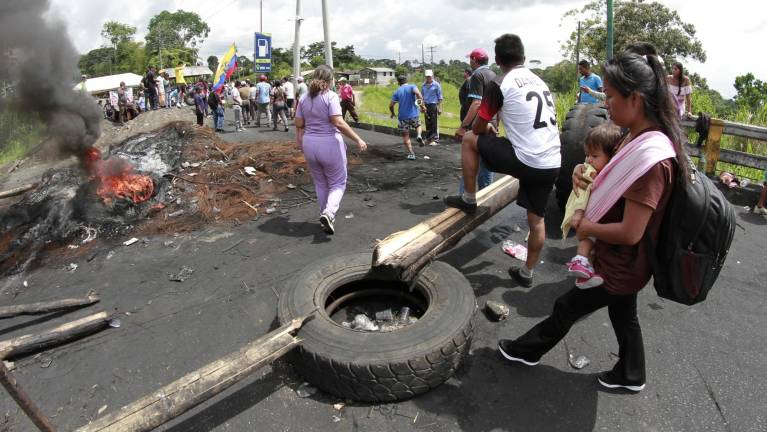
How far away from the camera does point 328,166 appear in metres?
5.37

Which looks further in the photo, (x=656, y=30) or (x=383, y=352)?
(x=656, y=30)

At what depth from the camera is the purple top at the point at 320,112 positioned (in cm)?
512

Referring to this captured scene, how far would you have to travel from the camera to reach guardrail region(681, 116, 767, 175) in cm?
638

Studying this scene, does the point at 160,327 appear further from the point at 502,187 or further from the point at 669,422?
the point at 669,422

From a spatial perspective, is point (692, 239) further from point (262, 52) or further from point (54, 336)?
point (262, 52)

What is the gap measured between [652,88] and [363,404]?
2439mm

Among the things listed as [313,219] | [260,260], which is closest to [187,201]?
[313,219]

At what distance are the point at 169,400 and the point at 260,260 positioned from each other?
9.00 feet

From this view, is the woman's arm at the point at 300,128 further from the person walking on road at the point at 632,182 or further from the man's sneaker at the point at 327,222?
the person walking on road at the point at 632,182

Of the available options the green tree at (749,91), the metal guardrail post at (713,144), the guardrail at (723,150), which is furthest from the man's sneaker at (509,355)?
the green tree at (749,91)

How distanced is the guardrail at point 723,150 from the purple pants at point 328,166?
207 inches

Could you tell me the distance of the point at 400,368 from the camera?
262 centimetres

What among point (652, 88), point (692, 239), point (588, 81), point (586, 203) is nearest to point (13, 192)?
point (586, 203)

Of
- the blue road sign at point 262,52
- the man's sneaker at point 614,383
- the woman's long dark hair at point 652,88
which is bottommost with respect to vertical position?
the man's sneaker at point 614,383
